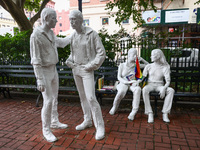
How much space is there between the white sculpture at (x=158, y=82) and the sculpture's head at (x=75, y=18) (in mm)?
2024

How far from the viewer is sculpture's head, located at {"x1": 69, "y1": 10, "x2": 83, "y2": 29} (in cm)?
285

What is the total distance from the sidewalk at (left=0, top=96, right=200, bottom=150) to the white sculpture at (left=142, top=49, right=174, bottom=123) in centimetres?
29

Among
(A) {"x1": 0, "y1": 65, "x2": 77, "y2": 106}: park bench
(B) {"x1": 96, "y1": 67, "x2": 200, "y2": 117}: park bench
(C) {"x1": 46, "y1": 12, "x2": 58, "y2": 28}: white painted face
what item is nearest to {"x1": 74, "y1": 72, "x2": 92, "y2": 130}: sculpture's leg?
(C) {"x1": 46, "y1": 12, "x2": 58, "y2": 28}: white painted face

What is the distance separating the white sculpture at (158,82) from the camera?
4.00 meters

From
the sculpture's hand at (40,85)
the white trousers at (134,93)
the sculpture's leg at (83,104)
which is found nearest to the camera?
the sculpture's hand at (40,85)

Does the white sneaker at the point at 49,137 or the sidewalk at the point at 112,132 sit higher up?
the white sneaker at the point at 49,137

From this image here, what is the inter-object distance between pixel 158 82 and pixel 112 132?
1704 millimetres

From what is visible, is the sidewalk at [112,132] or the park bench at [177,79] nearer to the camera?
the sidewalk at [112,132]

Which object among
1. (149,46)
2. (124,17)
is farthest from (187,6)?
(149,46)

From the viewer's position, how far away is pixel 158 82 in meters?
4.28

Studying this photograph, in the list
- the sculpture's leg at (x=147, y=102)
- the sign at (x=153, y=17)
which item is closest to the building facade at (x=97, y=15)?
the sign at (x=153, y=17)

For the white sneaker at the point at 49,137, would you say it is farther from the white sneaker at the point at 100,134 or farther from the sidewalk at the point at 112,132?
the white sneaker at the point at 100,134

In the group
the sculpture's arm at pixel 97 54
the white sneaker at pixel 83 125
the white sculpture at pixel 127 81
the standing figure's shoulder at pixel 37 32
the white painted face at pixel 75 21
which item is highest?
the white painted face at pixel 75 21

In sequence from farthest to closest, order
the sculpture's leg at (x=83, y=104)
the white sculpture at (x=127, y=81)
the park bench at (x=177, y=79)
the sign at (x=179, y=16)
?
1. the sign at (x=179, y=16)
2. the park bench at (x=177, y=79)
3. the white sculpture at (x=127, y=81)
4. the sculpture's leg at (x=83, y=104)
